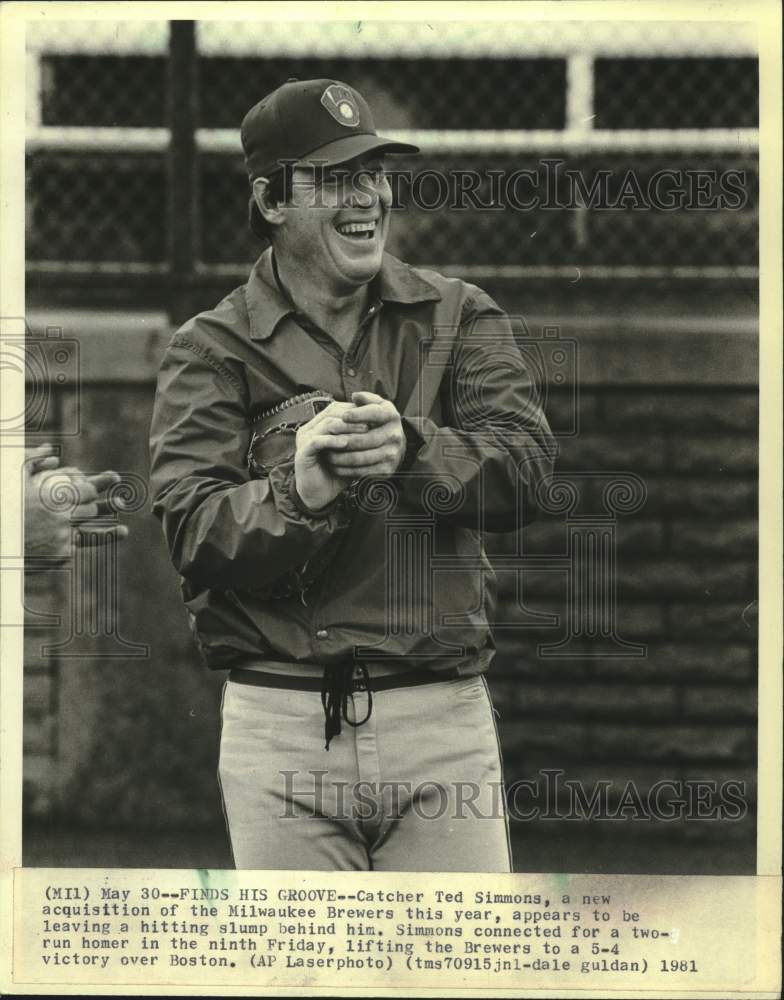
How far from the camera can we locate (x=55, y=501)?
4.25m

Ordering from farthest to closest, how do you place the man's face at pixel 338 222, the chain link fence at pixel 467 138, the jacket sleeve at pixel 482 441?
the chain link fence at pixel 467 138, the man's face at pixel 338 222, the jacket sleeve at pixel 482 441

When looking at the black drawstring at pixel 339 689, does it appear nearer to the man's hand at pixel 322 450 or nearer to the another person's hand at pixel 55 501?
the man's hand at pixel 322 450

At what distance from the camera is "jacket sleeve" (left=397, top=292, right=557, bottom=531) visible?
3.63 meters

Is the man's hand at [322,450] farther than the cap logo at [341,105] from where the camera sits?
No

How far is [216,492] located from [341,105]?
37.2 inches

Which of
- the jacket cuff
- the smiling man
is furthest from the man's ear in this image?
the jacket cuff

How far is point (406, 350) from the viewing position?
3.77 m

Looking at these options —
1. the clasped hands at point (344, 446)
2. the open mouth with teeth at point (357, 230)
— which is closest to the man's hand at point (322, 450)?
the clasped hands at point (344, 446)

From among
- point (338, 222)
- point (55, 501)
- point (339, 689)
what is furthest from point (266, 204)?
point (339, 689)

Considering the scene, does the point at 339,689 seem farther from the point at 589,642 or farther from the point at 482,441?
the point at 589,642

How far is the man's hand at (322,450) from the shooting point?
349 centimetres

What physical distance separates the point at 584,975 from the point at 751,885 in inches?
19.2

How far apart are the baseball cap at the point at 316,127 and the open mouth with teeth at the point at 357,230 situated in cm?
14

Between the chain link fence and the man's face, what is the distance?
2.26 ft
